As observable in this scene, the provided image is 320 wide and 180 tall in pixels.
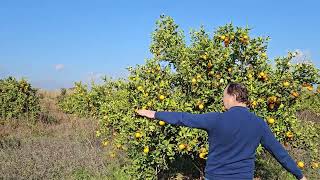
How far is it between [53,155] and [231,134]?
220 inches

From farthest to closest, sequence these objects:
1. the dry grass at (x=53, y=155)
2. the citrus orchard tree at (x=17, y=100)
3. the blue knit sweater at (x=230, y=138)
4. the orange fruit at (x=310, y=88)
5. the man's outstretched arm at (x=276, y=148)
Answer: the citrus orchard tree at (x=17, y=100)
the dry grass at (x=53, y=155)
the orange fruit at (x=310, y=88)
the man's outstretched arm at (x=276, y=148)
the blue knit sweater at (x=230, y=138)

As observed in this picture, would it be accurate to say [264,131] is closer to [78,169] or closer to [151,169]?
[151,169]

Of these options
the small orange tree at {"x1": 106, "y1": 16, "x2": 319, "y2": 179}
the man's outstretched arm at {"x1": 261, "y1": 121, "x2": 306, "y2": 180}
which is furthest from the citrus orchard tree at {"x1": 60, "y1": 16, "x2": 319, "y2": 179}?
the man's outstretched arm at {"x1": 261, "y1": 121, "x2": 306, "y2": 180}

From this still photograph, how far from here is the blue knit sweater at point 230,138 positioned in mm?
3395

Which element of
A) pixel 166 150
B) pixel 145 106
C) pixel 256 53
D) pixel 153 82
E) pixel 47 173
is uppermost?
pixel 256 53

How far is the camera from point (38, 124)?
12.9m

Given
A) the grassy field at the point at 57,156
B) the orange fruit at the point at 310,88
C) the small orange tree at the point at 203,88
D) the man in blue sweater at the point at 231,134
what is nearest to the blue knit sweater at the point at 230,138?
the man in blue sweater at the point at 231,134

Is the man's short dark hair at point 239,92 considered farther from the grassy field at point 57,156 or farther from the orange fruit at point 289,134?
the grassy field at point 57,156

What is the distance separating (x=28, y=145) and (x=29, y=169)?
6.45 ft

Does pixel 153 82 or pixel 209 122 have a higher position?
pixel 153 82

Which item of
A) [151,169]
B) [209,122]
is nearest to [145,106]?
[151,169]

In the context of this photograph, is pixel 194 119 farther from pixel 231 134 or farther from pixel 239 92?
pixel 239 92

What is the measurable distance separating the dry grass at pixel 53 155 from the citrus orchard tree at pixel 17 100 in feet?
4.18

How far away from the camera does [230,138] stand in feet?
11.1
